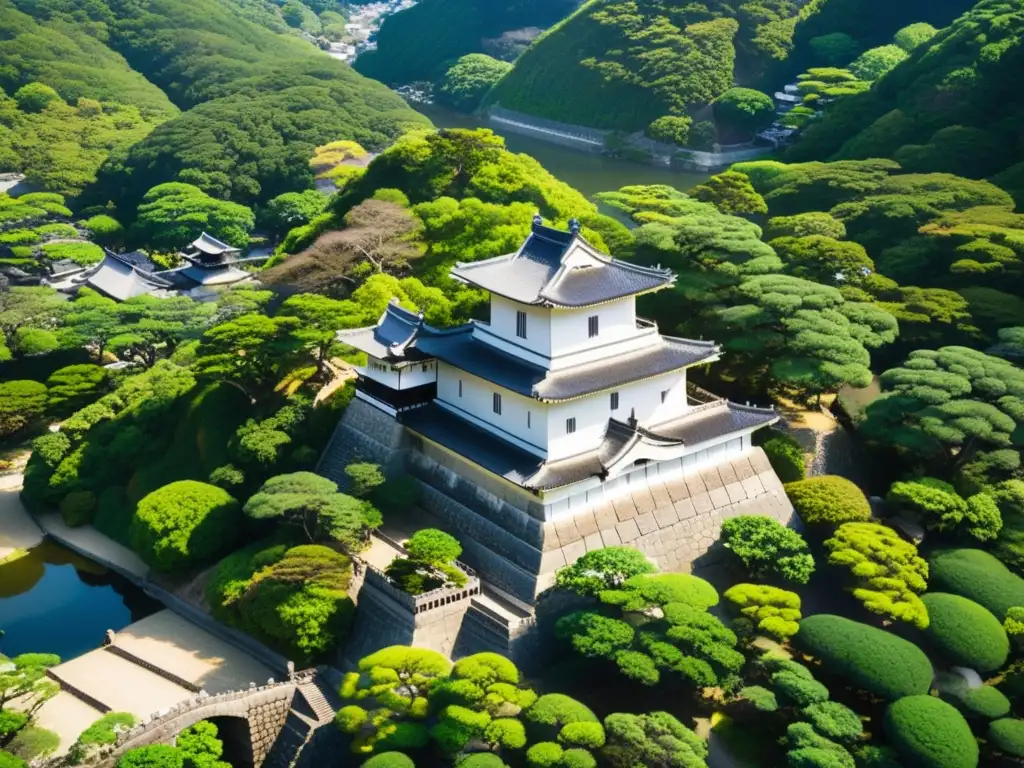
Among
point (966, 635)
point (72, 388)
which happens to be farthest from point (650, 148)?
point (966, 635)

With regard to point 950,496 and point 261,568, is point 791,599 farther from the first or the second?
point 261,568

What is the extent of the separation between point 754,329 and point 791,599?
458 inches

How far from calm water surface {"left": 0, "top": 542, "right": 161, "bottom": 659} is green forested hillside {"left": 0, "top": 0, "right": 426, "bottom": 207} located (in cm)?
4361

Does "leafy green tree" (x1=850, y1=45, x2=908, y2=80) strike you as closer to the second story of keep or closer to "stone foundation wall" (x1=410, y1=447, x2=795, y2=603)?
"stone foundation wall" (x1=410, y1=447, x2=795, y2=603)

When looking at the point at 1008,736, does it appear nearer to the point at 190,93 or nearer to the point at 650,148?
the point at 650,148

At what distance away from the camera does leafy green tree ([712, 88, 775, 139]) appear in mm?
92188

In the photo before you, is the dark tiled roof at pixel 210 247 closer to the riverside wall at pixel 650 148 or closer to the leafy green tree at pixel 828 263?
the leafy green tree at pixel 828 263

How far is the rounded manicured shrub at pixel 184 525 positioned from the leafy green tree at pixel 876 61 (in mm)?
71739

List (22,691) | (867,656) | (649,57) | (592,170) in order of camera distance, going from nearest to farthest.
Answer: (867,656), (22,691), (592,170), (649,57)

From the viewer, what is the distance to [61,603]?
35.6 meters

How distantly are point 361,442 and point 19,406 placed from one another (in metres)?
18.3

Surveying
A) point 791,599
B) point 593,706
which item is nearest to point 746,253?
point 791,599

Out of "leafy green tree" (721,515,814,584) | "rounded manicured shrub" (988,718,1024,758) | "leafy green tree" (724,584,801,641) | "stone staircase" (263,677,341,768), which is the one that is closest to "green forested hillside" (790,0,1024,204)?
"leafy green tree" (721,515,814,584)

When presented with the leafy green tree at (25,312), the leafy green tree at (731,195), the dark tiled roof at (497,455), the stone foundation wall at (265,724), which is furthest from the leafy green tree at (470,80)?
the stone foundation wall at (265,724)
